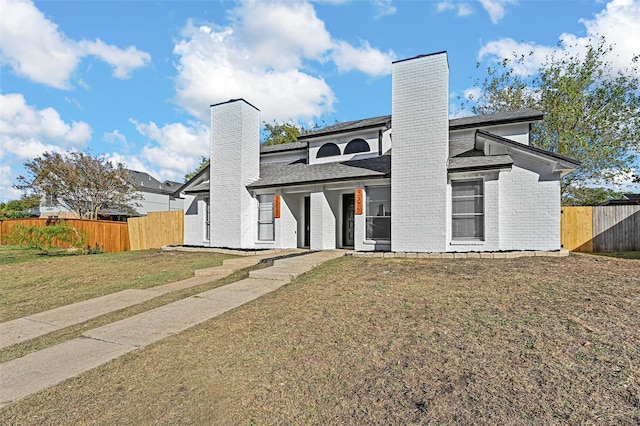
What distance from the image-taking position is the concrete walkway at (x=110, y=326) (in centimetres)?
378

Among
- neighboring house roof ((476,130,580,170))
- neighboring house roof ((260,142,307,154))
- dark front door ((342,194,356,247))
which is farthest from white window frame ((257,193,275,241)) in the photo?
neighboring house roof ((476,130,580,170))

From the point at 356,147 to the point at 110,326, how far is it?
42.5ft

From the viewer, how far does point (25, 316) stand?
645 cm

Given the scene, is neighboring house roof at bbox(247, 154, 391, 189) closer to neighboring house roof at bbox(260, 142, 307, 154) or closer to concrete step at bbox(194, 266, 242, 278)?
neighboring house roof at bbox(260, 142, 307, 154)

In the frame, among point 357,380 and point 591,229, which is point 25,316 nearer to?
point 357,380

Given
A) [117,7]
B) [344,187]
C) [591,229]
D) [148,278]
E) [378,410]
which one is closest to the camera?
[378,410]

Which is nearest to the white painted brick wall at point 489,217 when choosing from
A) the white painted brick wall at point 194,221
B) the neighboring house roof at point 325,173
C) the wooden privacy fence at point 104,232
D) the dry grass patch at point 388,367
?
the neighboring house roof at point 325,173

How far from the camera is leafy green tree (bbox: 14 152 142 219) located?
2586 cm

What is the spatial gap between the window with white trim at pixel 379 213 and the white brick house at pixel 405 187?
0.12ft

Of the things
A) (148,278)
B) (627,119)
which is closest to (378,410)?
→ (148,278)

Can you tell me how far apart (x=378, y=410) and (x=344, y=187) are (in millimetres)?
10323

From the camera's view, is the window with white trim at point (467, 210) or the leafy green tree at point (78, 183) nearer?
the window with white trim at point (467, 210)

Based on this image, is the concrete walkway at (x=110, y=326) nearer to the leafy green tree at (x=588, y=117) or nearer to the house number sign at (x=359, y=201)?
the house number sign at (x=359, y=201)

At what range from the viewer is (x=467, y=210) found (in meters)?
11.1
